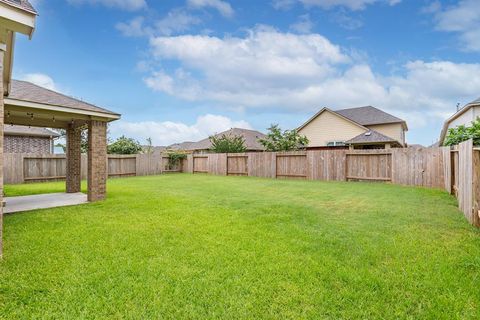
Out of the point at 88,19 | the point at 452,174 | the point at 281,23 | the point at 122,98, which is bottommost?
the point at 452,174

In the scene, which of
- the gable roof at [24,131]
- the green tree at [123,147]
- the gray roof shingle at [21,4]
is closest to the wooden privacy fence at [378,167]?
the green tree at [123,147]

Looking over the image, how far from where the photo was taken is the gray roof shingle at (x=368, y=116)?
23.7 meters

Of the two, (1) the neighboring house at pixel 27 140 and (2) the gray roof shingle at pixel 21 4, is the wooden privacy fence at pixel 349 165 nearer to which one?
(2) the gray roof shingle at pixel 21 4

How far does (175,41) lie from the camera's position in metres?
13.3

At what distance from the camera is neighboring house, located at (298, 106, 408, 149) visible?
2303 cm

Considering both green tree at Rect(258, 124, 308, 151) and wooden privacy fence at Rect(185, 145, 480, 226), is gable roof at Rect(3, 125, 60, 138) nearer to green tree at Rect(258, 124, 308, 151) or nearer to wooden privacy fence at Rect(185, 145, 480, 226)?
wooden privacy fence at Rect(185, 145, 480, 226)

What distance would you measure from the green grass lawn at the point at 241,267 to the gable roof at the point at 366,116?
64.4ft

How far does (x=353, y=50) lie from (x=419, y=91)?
30.2 ft

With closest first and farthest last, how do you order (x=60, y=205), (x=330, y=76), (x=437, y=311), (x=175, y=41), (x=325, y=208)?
(x=437, y=311) < (x=325, y=208) < (x=60, y=205) < (x=175, y=41) < (x=330, y=76)

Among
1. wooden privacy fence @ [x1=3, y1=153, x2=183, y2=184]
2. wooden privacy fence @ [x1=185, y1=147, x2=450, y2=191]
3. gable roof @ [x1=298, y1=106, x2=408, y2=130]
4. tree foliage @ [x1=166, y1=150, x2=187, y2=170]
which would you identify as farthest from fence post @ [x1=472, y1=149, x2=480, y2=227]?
tree foliage @ [x1=166, y1=150, x2=187, y2=170]

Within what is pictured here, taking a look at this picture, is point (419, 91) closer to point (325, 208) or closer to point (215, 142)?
point (215, 142)

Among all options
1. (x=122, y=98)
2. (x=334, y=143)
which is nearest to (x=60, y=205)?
(x=122, y=98)

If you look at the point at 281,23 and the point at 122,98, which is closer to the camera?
the point at 281,23

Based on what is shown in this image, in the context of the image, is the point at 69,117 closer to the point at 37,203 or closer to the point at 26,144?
the point at 37,203
